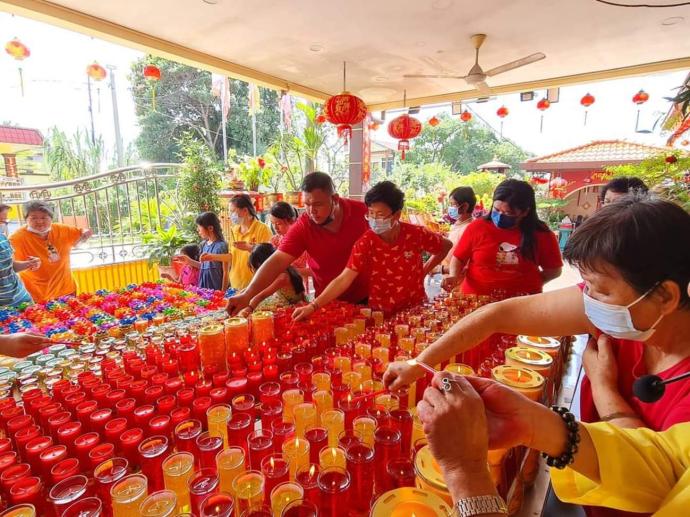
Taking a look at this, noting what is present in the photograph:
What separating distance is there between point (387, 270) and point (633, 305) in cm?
153

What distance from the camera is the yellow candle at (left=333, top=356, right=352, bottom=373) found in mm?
1371

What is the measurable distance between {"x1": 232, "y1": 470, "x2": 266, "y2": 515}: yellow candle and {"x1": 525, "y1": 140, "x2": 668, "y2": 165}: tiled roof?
15.3 m

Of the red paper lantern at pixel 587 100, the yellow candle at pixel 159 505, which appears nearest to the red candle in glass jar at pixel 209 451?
the yellow candle at pixel 159 505

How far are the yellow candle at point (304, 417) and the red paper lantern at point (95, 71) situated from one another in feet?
18.7

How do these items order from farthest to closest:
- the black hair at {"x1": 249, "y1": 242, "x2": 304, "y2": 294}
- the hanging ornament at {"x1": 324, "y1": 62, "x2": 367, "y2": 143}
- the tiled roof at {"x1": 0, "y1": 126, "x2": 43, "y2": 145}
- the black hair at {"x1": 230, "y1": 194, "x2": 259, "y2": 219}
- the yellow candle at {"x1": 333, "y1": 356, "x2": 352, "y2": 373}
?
the tiled roof at {"x1": 0, "y1": 126, "x2": 43, "y2": 145} → the hanging ornament at {"x1": 324, "y1": 62, "x2": 367, "y2": 143} → the black hair at {"x1": 230, "y1": 194, "x2": 259, "y2": 219} → the black hair at {"x1": 249, "y1": 242, "x2": 304, "y2": 294} → the yellow candle at {"x1": 333, "y1": 356, "x2": 352, "y2": 373}

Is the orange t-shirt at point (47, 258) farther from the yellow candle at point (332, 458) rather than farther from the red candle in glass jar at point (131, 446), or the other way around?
the yellow candle at point (332, 458)

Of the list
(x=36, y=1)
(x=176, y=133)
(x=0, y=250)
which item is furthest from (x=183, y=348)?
(x=176, y=133)

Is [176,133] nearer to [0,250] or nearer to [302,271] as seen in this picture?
[0,250]

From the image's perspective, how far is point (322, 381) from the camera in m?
1.27

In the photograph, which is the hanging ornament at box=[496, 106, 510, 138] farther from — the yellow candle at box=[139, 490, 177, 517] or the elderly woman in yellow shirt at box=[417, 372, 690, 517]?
the yellow candle at box=[139, 490, 177, 517]

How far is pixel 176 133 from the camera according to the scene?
58.6 feet

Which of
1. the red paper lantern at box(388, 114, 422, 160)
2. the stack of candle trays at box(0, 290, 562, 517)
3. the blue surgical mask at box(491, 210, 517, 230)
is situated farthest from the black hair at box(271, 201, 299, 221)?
the red paper lantern at box(388, 114, 422, 160)

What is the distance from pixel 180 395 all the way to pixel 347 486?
0.71 metres

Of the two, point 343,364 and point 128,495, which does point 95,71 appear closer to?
point 343,364
